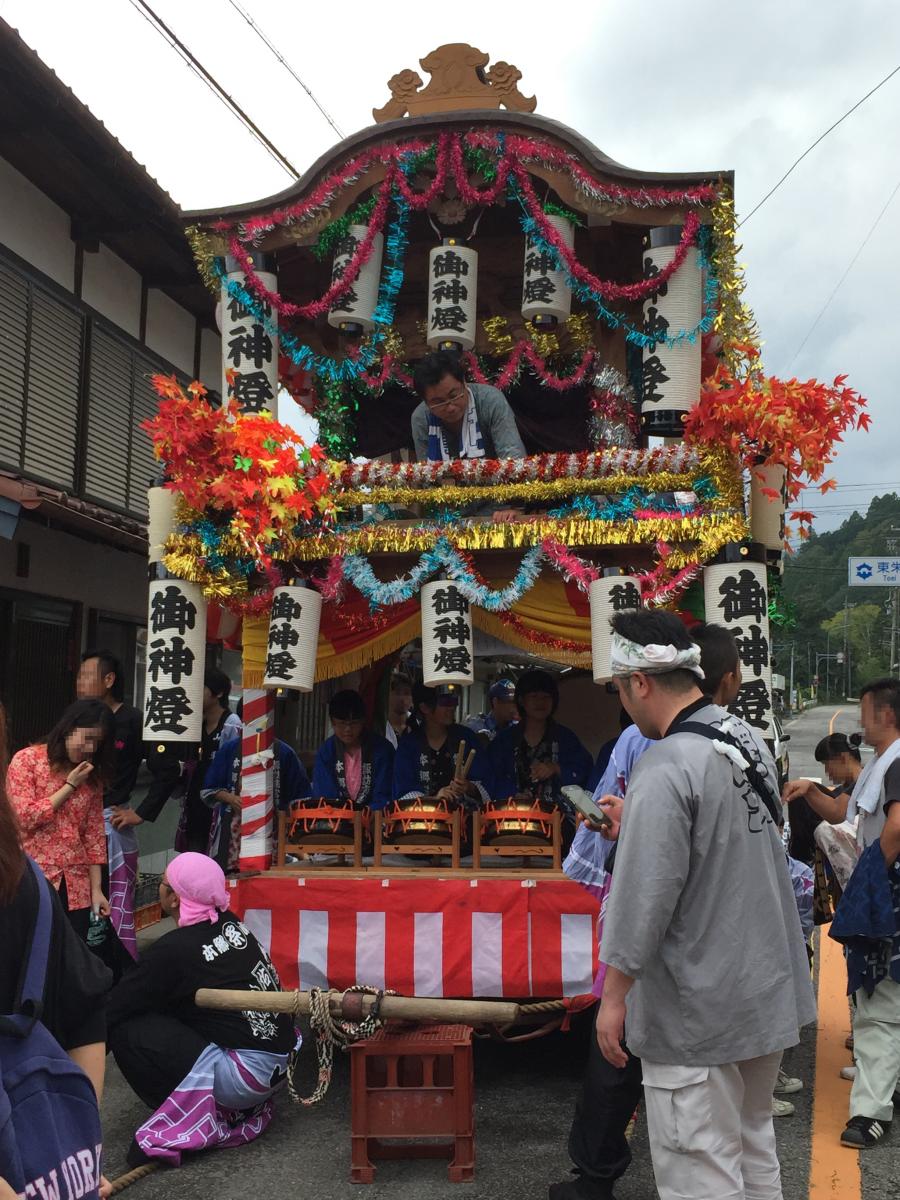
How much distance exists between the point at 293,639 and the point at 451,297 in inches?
94.8

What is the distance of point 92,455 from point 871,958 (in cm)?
839

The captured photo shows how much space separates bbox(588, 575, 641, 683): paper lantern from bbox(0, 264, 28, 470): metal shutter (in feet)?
18.2

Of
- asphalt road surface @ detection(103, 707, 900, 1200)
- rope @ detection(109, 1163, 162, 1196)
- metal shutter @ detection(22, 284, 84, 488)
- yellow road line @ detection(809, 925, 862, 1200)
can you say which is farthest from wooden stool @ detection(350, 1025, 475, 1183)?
metal shutter @ detection(22, 284, 84, 488)

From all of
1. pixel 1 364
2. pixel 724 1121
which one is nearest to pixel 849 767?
pixel 724 1121

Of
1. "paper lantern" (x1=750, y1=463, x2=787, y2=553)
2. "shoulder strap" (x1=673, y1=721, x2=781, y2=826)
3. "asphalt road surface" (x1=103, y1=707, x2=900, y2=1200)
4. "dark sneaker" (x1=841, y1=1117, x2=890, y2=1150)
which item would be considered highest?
"paper lantern" (x1=750, y1=463, x2=787, y2=553)

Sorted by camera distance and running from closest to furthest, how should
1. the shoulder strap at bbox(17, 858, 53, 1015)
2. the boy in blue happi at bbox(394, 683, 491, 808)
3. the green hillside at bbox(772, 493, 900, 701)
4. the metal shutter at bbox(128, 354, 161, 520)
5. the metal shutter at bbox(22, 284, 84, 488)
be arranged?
1. the shoulder strap at bbox(17, 858, 53, 1015)
2. the boy in blue happi at bbox(394, 683, 491, 808)
3. the metal shutter at bbox(22, 284, 84, 488)
4. the metal shutter at bbox(128, 354, 161, 520)
5. the green hillside at bbox(772, 493, 900, 701)

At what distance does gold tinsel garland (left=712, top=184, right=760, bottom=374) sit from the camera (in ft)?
19.1

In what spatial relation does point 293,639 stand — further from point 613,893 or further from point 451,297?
point 613,893

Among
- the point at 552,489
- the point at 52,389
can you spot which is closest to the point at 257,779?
the point at 552,489

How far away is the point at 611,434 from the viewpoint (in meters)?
7.66

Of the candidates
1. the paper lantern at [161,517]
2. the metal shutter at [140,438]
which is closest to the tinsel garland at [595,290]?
the paper lantern at [161,517]

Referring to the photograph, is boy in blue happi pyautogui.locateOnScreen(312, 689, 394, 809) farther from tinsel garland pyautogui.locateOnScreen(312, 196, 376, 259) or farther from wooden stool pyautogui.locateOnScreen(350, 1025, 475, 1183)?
tinsel garland pyautogui.locateOnScreen(312, 196, 376, 259)

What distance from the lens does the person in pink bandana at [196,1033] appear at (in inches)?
173

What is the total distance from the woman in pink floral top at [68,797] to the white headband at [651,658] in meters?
3.38
